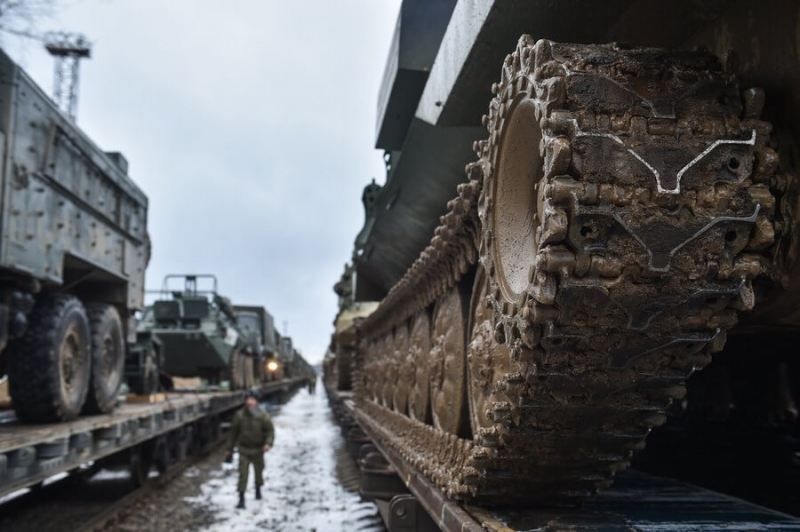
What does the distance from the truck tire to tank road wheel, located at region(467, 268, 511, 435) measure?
15.1ft

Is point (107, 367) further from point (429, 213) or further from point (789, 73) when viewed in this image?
point (789, 73)

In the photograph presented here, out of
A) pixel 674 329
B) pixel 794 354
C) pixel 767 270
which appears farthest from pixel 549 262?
pixel 794 354

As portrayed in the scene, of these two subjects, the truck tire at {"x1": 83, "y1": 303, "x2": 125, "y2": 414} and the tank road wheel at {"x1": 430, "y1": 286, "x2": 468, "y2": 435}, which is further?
the truck tire at {"x1": 83, "y1": 303, "x2": 125, "y2": 414}

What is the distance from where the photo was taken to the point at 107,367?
7660 millimetres

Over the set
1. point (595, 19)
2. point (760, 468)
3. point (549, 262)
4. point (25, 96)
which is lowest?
point (760, 468)

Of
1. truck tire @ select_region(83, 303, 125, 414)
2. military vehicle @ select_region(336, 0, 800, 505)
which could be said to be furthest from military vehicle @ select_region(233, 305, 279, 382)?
military vehicle @ select_region(336, 0, 800, 505)

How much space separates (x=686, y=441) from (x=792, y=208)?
15.1 feet

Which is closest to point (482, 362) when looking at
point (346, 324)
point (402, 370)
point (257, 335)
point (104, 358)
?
point (402, 370)

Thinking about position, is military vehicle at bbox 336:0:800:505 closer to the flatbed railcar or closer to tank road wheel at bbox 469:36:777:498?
tank road wheel at bbox 469:36:777:498

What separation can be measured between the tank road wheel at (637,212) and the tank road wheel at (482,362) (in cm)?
63

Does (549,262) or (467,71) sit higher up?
(467,71)

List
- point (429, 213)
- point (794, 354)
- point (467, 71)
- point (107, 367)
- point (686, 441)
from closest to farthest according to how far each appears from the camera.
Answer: point (467, 71) < point (794, 354) < point (429, 213) < point (686, 441) < point (107, 367)

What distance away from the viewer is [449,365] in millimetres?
4207

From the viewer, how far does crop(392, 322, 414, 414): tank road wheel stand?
5.77 meters
